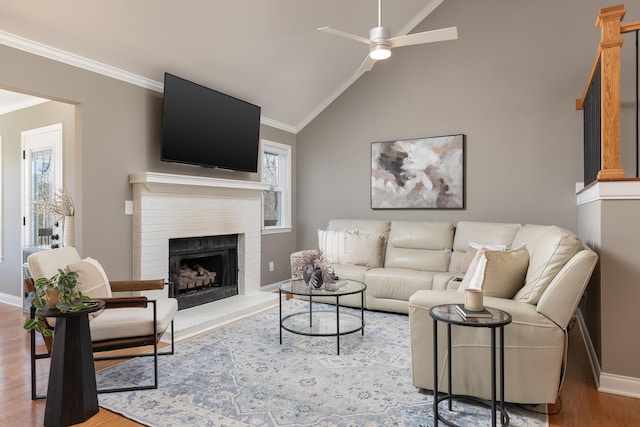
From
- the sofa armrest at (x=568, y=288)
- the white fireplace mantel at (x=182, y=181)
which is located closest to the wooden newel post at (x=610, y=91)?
the sofa armrest at (x=568, y=288)

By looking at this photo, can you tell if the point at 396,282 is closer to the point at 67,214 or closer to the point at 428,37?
the point at 428,37

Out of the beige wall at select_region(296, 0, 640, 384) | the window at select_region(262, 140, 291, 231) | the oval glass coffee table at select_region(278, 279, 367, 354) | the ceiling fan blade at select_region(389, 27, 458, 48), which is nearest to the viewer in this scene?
the ceiling fan blade at select_region(389, 27, 458, 48)

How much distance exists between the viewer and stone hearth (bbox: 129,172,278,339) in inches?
148

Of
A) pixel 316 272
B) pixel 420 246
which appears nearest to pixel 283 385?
pixel 316 272

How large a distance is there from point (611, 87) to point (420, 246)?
2608mm

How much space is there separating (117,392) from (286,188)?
3.86m

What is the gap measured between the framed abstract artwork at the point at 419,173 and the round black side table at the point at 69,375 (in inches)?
152

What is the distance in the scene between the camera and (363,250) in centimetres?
478

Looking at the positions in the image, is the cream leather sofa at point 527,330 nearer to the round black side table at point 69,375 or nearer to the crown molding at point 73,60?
the round black side table at point 69,375

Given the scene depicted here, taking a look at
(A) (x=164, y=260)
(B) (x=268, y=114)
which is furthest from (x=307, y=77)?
(A) (x=164, y=260)

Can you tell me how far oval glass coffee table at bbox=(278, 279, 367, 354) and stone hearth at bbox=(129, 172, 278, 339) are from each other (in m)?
0.76

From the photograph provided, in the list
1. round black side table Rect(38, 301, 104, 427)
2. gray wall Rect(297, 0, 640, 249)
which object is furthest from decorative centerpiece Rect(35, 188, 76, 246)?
gray wall Rect(297, 0, 640, 249)

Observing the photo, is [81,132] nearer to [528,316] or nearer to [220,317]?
[220,317]

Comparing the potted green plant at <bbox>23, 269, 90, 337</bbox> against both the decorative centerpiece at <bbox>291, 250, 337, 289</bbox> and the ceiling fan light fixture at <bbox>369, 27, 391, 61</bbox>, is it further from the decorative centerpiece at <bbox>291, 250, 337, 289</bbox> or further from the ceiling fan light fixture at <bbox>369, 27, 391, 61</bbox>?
the ceiling fan light fixture at <bbox>369, 27, 391, 61</bbox>
